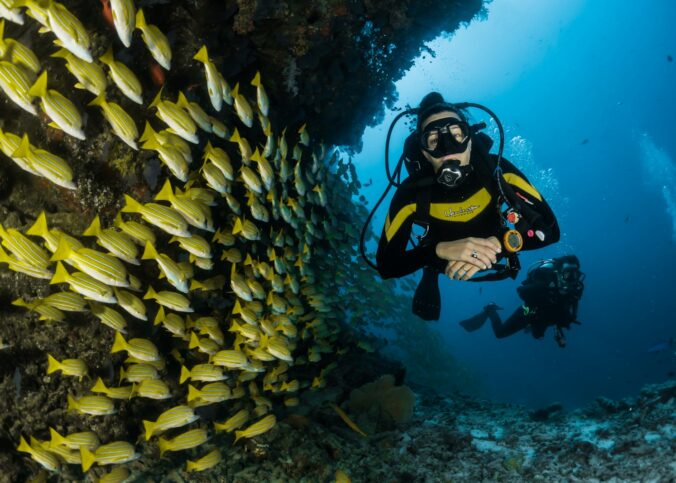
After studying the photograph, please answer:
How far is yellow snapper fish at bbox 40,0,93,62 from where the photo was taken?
8.79ft

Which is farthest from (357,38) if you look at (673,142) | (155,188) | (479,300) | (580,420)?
(673,142)

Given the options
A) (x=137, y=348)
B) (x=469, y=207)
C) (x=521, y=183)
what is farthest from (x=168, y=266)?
(x=521, y=183)

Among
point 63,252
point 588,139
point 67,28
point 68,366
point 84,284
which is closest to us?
point 67,28

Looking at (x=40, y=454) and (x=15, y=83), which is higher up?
(x=15, y=83)

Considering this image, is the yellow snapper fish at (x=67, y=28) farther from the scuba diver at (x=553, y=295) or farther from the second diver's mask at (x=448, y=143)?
the scuba diver at (x=553, y=295)

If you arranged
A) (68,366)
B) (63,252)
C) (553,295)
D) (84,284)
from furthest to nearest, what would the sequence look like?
(553,295) < (68,366) < (84,284) < (63,252)

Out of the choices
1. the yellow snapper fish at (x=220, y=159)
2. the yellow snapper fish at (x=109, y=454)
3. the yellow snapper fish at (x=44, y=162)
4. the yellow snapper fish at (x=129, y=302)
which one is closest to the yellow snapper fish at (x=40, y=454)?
the yellow snapper fish at (x=109, y=454)

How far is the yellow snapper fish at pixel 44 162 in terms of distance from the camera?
2891 mm

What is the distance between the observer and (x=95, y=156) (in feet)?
14.6

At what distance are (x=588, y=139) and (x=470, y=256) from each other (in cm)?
9050

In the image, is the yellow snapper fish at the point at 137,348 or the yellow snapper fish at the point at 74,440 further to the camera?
the yellow snapper fish at the point at 137,348

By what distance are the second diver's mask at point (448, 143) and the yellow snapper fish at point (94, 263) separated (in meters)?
3.28

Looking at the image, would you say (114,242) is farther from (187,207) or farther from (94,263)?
(187,207)

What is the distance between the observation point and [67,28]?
2746mm
